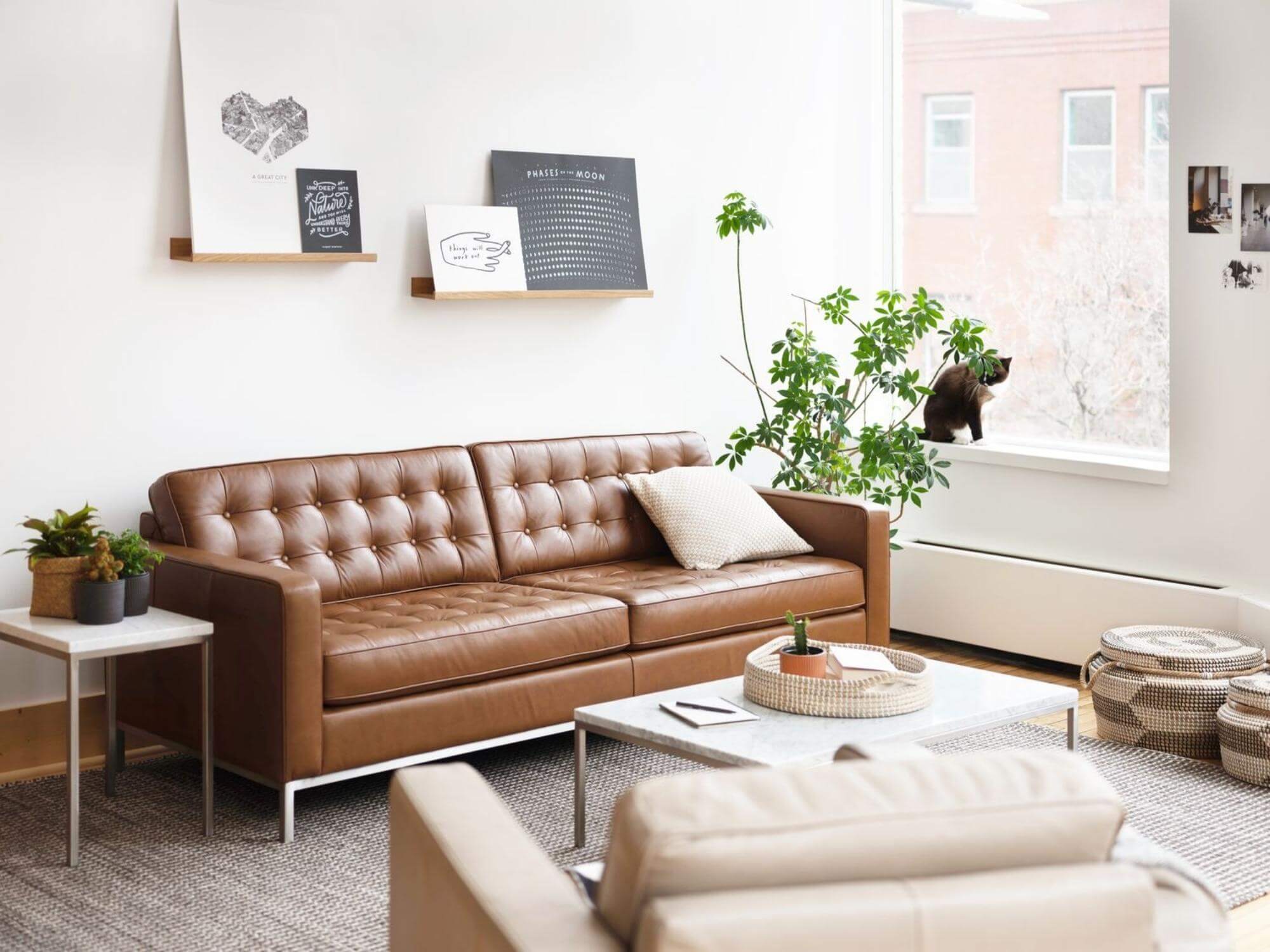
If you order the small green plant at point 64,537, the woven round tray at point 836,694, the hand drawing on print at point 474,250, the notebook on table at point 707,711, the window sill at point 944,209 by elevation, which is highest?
the window sill at point 944,209

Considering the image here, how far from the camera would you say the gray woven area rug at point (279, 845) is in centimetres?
313

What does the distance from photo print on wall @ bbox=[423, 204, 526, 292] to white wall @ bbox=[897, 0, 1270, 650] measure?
2.26 m

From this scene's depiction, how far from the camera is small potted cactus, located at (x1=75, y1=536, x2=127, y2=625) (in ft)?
11.6

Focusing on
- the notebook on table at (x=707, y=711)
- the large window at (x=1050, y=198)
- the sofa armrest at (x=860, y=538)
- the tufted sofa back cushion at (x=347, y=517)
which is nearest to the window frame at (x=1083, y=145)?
the large window at (x=1050, y=198)

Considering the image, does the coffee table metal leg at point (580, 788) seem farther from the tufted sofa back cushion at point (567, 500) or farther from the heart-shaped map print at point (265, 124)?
Answer: the heart-shaped map print at point (265, 124)

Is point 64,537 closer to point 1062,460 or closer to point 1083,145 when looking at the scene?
point 1062,460

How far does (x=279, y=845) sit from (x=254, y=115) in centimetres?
217

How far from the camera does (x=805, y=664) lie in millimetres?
3408

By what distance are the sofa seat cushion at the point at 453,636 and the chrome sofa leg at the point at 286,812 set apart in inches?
9.2

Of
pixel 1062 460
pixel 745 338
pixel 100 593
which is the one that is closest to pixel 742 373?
pixel 745 338

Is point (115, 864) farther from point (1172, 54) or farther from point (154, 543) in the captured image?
point (1172, 54)

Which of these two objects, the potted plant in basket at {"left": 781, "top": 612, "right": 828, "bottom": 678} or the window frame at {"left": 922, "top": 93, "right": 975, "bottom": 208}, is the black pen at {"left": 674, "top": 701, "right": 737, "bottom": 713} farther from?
the window frame at {"left": 922, "top": 93, "right": 975, "bottom": 208}

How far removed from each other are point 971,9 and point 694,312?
1512 mm

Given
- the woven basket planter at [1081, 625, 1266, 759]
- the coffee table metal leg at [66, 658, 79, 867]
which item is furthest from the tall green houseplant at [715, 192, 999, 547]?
the coffee table metal leg at [66, 658, 79, 867]
